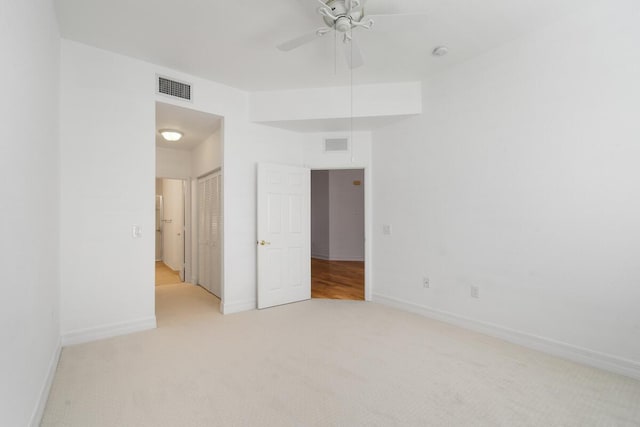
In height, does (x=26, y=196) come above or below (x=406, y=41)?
below

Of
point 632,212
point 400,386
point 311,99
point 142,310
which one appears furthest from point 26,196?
point 632,212

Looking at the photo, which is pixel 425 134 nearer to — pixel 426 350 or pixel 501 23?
pixel 501 23

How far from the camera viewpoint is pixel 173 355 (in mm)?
2619

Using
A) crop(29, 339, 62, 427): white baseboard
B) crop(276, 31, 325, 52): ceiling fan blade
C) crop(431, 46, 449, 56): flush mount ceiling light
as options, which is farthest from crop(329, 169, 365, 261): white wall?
crop(29, 339, 62, 427): white baseboard

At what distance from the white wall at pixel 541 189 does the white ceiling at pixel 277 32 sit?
343 mm

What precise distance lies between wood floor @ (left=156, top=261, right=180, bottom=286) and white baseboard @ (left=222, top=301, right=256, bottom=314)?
2363 millimetres

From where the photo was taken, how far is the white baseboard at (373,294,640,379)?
7.58ft

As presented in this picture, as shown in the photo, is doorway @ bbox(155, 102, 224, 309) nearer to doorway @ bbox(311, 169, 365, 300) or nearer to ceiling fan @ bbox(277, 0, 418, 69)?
ceiling fan @ bbox(277, 0, 418, 69)

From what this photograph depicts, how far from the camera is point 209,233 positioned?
4945 millimetres

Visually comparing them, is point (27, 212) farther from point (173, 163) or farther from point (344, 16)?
point (173, 163)

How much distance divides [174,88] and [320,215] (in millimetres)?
5685

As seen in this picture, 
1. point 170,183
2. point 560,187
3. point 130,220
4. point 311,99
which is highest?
point 311,99

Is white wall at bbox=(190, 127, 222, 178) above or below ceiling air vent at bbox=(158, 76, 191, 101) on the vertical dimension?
below

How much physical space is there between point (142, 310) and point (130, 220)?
38.6 inches
